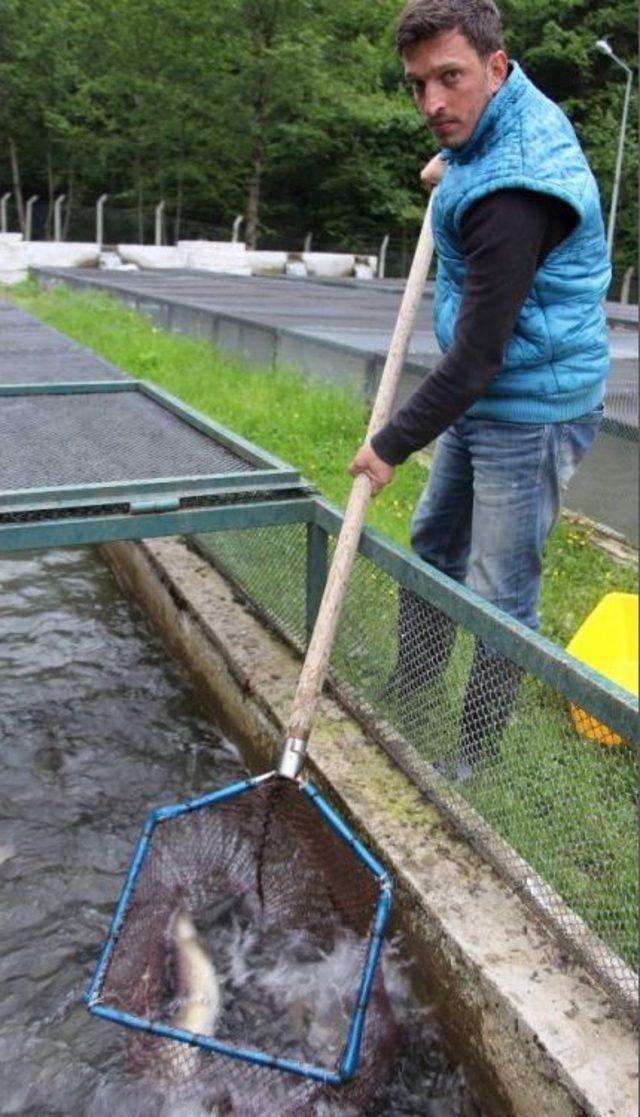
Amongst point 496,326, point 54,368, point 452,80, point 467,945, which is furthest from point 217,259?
point 467,945

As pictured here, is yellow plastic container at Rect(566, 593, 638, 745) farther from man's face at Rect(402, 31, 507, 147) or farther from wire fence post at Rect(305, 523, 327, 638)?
man's face at Rect(402, 31, 507, 147)

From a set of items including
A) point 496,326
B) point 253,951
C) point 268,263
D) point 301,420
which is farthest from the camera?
point 268,263

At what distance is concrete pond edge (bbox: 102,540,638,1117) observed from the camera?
1.96m

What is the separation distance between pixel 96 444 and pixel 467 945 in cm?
237

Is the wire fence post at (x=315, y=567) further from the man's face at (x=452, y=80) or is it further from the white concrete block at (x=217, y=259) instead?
the white concrete block at (x=217, y=259)

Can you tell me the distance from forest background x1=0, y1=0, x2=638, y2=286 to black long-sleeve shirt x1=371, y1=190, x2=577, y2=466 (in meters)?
25.4

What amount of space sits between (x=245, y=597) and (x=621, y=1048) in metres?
2.31

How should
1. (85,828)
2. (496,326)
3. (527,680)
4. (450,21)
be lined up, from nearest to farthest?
(450,21) < (496,326) < (527,680) < (85,828)

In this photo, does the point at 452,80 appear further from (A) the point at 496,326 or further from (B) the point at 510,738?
(B) the point at 510,738

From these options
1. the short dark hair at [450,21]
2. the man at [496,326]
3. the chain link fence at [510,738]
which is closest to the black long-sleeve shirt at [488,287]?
the man at [496,326]

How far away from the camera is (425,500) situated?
9.65ft

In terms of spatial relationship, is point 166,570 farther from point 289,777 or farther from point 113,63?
point 113,63

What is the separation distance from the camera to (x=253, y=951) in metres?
2.57

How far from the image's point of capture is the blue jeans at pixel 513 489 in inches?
98.8
